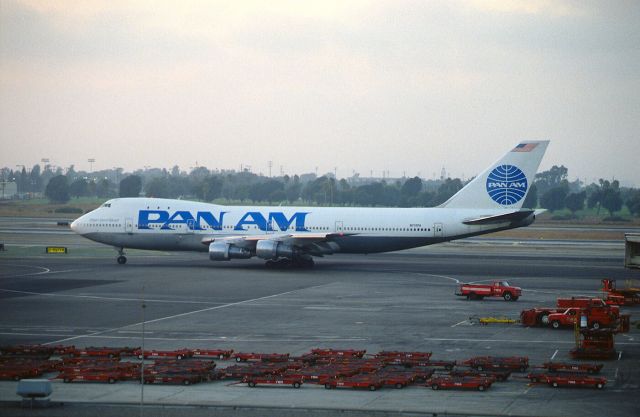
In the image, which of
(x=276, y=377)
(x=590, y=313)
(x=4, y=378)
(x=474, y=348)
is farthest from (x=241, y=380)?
(x=590, y=313)

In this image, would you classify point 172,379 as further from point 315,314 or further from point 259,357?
point 315,314

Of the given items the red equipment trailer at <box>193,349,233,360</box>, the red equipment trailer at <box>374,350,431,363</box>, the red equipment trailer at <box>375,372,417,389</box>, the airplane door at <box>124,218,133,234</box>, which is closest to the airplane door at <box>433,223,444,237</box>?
the airplane door at <box>124,218,133,234</box>

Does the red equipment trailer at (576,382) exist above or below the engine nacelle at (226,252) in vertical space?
below

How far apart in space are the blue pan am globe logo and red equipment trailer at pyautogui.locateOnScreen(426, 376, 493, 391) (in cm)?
4475

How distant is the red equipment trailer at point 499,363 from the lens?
34.1m

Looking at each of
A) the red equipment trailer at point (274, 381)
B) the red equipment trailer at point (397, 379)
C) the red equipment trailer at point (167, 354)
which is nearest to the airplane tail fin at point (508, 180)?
the red equipment trailer at point (167, 354)

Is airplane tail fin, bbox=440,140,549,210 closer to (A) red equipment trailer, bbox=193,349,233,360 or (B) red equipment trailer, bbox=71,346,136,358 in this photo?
(A) red equipment trailer, bbox=193,349,233,360

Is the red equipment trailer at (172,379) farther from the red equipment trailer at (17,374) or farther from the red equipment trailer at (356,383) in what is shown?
the red equipment trailer at (356,383)

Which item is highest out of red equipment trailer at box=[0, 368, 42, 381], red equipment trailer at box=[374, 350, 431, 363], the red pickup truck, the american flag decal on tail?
the american flag decal on tail

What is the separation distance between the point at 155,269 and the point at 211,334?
1246 inches

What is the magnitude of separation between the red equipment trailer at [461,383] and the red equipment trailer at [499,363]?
2.63 meters

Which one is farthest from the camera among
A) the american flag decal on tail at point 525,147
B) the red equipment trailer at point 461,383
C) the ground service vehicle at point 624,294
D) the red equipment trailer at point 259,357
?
the american flag decal on tail at point 525,147

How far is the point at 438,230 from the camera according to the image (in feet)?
243

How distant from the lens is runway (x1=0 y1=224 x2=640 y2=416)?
97.6 ft
